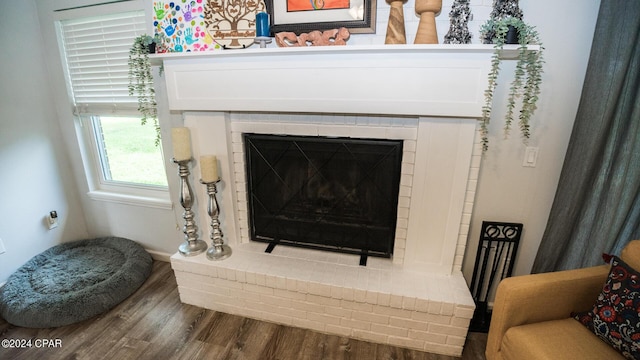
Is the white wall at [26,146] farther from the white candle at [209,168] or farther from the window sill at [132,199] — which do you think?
the white candle at [209,168]

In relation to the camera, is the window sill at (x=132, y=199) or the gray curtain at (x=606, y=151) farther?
the window sill at (x=132, y=199)

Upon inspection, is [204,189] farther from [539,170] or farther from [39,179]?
[539,170]

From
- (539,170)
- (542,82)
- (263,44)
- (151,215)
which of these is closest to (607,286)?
(539,170)

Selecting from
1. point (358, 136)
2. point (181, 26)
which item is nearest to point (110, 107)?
point (181, 26)

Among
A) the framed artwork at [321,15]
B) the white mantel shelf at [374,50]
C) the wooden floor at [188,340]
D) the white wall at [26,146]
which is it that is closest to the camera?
the white mantel shelf at [374,50]

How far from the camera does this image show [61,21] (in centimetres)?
216

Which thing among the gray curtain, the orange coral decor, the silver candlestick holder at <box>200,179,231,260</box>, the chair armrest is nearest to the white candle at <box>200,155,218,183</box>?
the silver candlestick holder at <box>200,179,231,260</box>

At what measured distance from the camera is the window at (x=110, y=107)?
2.11m

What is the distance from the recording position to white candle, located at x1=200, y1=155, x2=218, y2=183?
1755 millimetres

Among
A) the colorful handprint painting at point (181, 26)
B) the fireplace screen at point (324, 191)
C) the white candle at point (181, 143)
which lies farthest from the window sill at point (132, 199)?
the colorful handprint painting at point (181, 26)

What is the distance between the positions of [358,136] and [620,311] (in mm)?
1320

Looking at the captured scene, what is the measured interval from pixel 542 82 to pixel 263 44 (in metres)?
1.46

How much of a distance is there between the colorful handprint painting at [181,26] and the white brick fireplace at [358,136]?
8.2 inches

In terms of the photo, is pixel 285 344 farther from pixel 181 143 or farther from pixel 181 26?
pixel 181 26
